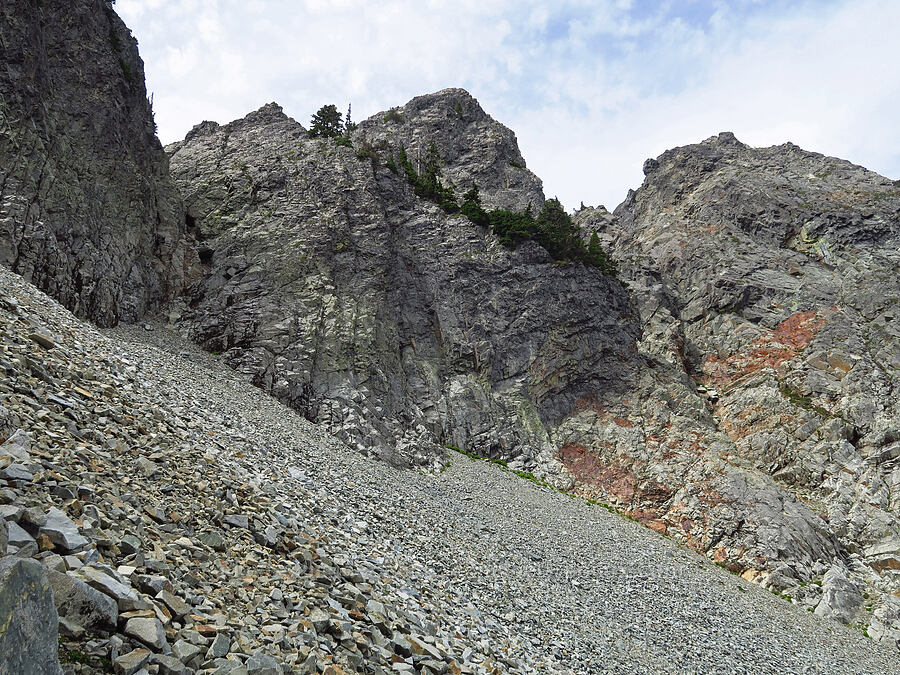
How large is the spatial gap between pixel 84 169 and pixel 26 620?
37322mm

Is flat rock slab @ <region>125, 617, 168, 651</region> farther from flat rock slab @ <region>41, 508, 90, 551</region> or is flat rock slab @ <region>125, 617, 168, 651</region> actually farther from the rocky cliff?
the rocky cliff

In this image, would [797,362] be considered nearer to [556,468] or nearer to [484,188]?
[556,468]

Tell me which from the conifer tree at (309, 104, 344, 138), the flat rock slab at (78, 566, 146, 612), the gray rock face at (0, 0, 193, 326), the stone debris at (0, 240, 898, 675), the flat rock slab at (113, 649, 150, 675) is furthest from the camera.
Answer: the conifer tree at (309, 104, 344, 138)

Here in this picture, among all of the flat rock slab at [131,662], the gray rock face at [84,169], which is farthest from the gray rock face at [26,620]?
the gray rock face at [84,169]

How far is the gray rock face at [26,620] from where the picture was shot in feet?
11.6

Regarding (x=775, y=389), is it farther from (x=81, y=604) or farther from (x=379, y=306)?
A: (x=81, y=604)

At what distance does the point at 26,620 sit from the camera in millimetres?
3742

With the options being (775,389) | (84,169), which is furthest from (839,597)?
(84,169)

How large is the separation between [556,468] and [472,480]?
468 inches

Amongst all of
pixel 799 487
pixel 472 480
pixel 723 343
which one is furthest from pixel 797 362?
pixel 472 480

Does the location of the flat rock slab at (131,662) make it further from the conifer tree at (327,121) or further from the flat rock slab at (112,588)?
the conifer tree at (327,121)

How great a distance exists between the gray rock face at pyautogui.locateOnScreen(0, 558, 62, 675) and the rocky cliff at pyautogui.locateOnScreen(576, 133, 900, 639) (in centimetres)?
3859

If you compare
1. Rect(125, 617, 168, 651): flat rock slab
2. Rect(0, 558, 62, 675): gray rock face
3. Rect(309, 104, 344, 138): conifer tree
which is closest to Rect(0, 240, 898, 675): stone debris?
Rect(125, 617, 168, 651): flat rock slab

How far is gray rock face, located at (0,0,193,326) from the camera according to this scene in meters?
25.8
